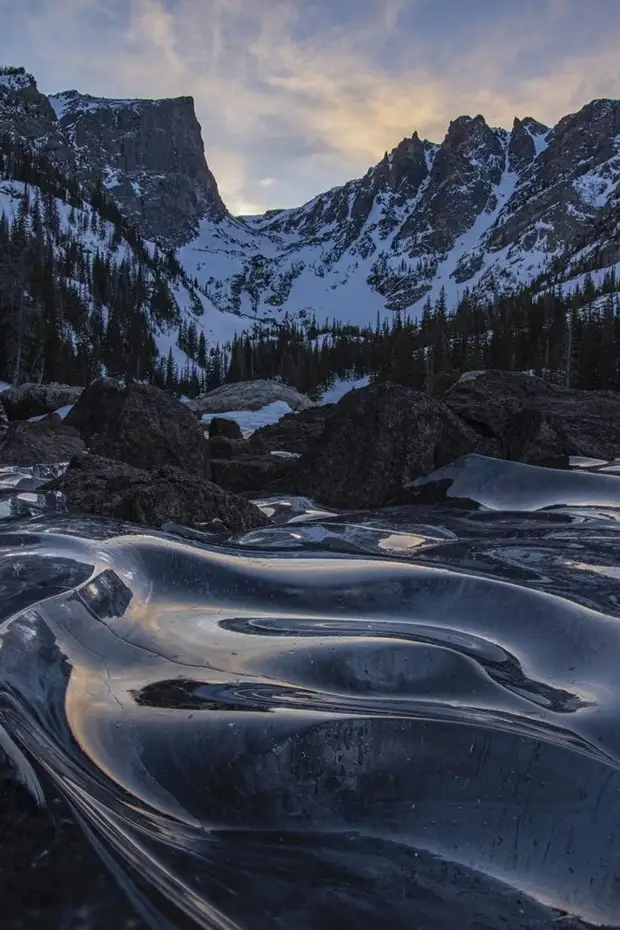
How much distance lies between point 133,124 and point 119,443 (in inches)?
8224

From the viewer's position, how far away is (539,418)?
6.07m

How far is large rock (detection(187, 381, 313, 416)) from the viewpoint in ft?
99.9

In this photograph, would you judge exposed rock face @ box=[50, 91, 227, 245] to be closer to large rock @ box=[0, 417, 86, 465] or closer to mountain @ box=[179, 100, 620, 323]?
mountain @ box=[179, 100, 620, 323]

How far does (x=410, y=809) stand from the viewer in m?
1.04

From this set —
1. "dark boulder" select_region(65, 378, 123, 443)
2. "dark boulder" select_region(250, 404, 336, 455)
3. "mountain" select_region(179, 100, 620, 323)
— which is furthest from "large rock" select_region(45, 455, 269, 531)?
"mountain" select_region(179, 100, 620, 323)

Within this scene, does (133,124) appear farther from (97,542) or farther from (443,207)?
(97,542)

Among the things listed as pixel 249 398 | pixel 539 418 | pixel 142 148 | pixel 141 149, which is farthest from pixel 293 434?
pixel 142 148

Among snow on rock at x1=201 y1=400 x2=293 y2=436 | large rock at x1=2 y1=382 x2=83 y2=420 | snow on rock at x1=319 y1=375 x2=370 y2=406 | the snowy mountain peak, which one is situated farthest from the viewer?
the snowy mountain peak

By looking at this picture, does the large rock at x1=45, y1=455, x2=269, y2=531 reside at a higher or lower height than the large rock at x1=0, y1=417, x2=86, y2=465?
lower

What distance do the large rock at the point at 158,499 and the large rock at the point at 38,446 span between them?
367cm

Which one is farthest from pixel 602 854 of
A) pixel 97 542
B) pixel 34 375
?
pixel 34 375

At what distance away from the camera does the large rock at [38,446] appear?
808 cm

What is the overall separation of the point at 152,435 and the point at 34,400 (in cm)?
1680

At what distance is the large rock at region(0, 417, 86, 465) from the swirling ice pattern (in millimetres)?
6138
